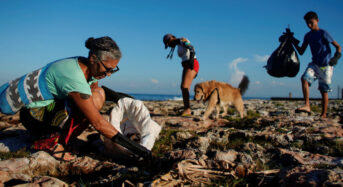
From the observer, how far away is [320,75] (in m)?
6.64

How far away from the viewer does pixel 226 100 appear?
8477 millimetres

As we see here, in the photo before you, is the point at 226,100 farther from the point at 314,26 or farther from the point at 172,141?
the point at 172,141

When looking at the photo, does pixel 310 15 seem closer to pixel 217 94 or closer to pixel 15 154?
pixel 217 94

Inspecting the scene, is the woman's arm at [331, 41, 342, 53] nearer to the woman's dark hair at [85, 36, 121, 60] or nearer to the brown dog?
the brown dog

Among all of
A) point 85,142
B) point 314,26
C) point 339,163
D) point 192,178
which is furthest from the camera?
point 314,26

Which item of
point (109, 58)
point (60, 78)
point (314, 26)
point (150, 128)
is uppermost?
point (314, 26)

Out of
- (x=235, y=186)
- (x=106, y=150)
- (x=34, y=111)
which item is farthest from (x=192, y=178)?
(x=34, y=111)

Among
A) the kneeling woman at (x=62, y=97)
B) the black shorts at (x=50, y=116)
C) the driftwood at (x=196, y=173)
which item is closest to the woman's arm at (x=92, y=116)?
the kneeling woman at (x=62, y=97)

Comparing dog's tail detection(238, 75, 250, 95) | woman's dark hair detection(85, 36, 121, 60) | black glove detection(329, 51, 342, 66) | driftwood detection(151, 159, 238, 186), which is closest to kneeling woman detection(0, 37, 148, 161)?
woman's dark hair detection(85, 36, 121, 60)

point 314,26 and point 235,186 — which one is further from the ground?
point 314,26

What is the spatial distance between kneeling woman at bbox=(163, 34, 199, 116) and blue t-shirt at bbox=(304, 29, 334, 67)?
3.32 metres

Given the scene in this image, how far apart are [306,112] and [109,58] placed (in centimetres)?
633

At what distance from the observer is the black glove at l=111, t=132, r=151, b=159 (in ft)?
9.55

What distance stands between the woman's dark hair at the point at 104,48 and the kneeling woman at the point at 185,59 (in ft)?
11.6
